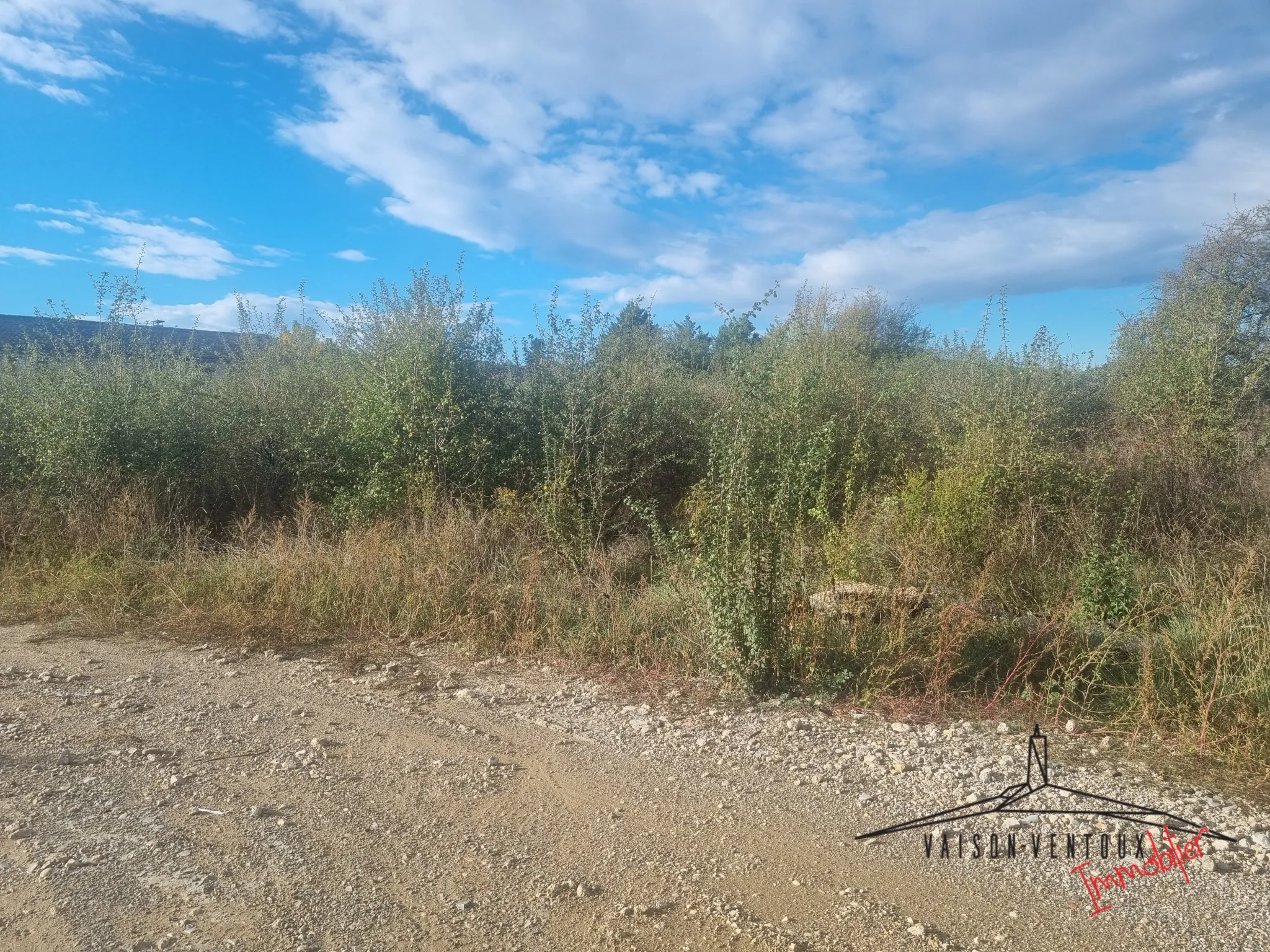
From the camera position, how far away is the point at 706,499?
6.29 meters

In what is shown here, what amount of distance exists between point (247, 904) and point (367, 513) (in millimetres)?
6177

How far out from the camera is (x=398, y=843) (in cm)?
304

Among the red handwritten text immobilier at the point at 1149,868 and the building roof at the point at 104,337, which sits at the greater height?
the building roof at the point at 104,337

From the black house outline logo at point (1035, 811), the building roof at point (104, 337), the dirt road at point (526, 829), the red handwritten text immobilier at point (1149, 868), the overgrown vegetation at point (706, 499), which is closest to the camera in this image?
the dirt road at point (526, 829)

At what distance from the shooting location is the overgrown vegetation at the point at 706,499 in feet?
15.6

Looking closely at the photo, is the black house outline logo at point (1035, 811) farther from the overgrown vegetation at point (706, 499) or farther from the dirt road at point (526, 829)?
the overgrown vegetation at point (706, 499)

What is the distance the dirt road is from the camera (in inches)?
101

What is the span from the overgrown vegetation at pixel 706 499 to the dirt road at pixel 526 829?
2.50ft

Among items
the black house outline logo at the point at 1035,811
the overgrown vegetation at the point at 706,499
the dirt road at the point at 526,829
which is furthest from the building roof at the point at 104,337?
the black house outline logo at the point at 1035,811

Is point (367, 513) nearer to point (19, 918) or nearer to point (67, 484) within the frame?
point (67, 484)

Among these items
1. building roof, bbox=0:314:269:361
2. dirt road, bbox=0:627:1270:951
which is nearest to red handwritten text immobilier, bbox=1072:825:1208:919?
dirt road, bbox=0:627:1270:951

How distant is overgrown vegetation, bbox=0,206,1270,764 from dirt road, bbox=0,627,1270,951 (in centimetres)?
76

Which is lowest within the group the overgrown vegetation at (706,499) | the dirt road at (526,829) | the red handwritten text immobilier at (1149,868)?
the dirt road at (526,829)

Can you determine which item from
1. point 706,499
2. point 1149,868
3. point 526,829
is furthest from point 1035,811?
point 706,499
